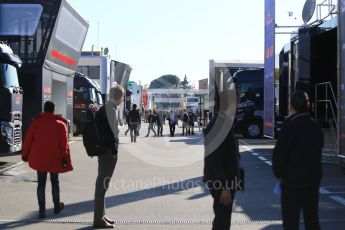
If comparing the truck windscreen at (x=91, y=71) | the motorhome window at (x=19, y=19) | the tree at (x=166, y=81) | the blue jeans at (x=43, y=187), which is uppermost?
the tree at (x=166, y=81)

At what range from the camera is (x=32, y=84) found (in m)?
17.7

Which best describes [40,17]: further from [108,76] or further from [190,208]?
[108,76]

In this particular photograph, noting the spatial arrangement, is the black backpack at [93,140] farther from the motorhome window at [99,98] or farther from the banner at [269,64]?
the motorhome window at [99,98]

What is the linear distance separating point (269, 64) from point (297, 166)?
35.6 feet

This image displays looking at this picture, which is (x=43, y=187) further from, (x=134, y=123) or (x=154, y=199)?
(x=134, y=123)

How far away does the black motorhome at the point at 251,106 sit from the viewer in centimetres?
2670

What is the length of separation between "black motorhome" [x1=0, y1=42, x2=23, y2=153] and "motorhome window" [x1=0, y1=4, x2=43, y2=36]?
2.94 meters

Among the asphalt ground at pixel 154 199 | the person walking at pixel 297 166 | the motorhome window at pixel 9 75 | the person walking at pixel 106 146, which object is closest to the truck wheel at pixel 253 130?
the asphalt ground at pixel 154 199

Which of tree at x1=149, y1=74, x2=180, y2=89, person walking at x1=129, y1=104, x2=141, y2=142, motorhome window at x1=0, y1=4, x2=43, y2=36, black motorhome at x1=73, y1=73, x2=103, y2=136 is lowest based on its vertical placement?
person walking at x1=129, y1=104, x2=141, y2=142

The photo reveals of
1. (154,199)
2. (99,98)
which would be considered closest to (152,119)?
(99,98)

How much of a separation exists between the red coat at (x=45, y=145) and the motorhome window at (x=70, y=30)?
1085 cm

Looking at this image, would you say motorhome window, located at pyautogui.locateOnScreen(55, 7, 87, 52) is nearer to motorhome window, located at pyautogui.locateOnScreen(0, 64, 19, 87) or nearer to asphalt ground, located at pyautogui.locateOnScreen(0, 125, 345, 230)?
motorhome window, located at pyautogui.locateOnScreen(0, 64, 19, 87)

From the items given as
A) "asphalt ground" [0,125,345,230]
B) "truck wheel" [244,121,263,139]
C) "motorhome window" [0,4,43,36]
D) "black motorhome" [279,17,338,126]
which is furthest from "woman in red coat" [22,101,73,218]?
"truck wheel" [244,121,263,139]

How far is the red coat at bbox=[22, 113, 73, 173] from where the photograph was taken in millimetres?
7996
